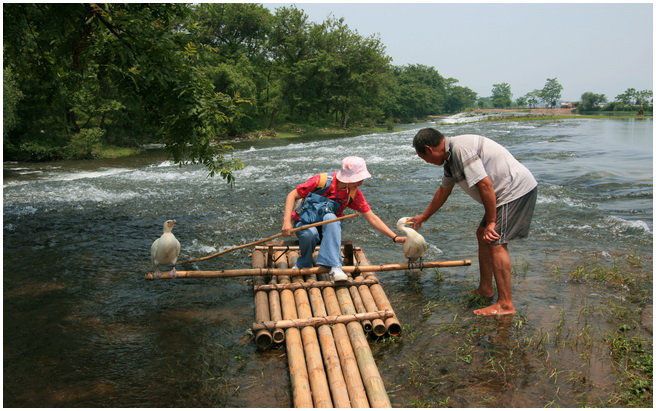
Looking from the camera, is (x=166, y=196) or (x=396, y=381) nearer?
(x=396, y=381)

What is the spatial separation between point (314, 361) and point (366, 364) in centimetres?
43

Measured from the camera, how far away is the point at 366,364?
13.4 feet

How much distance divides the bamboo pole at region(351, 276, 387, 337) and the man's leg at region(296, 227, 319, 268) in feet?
2.00

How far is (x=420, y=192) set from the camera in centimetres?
1377

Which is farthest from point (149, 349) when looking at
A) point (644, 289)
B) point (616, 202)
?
point (616, 202)

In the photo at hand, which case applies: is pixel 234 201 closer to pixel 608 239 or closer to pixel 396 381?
pixel 608 239

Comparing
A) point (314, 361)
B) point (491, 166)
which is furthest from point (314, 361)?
point (491, 166)

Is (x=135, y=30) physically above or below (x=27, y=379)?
above

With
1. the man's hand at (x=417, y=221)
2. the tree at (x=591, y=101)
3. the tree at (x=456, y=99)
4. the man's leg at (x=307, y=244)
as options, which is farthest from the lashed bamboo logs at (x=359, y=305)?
the tree at (x=456, y=99)

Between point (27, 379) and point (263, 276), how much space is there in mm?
2482

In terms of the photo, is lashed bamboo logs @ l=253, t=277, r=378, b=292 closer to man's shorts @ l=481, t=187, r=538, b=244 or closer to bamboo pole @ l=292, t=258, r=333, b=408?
bamboo pole @ l=292, t=258, r=333, b=408

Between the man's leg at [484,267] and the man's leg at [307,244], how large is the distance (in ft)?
5.94

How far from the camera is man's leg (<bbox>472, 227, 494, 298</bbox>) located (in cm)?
564

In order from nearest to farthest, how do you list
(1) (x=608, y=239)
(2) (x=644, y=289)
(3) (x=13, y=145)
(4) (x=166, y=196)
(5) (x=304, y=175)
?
(2) (x=644, y=289)
(1) (x=608, y=239)
(4) (x=166, y=196)
(5) (x=304, y=175)
(3) (x=13, y=145)
